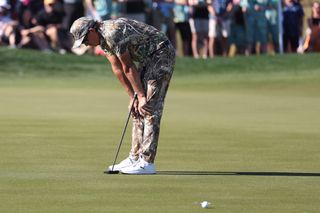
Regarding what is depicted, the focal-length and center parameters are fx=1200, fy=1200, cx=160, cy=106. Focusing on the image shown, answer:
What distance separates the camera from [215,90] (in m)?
28.7

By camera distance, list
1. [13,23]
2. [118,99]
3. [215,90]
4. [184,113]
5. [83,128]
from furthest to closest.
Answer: [13,23] → [215,90] → [118,99] → [184,113] → [83,128]

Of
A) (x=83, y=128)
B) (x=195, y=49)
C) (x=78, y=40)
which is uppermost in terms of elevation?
(x=78, y=40)

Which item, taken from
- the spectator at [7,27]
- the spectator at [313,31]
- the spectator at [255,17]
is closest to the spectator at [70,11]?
the spectator at [7,27]

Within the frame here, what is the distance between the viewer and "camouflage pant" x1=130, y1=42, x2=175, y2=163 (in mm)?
11789

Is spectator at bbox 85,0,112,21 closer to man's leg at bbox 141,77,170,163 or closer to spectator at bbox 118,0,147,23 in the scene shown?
spectator at bbox 118,0,147,23

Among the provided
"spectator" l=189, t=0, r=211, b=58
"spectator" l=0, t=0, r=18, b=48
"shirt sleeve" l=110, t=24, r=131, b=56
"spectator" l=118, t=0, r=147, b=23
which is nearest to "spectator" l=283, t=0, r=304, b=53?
"spectator" l=189, t=0, r=211, b=58

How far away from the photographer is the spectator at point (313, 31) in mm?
34125

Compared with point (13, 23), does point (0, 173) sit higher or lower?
higher

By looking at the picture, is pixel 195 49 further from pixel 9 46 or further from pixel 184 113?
pixel 184 113

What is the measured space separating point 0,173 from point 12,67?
2068cm

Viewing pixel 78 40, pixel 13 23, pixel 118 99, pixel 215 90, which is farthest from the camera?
pixel 13 23

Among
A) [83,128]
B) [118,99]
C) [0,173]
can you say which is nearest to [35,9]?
[118,99]

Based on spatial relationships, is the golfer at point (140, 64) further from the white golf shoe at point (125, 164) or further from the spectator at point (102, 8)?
the spectator at point (102, 8)

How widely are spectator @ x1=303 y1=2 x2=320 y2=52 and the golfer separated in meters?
22.5
